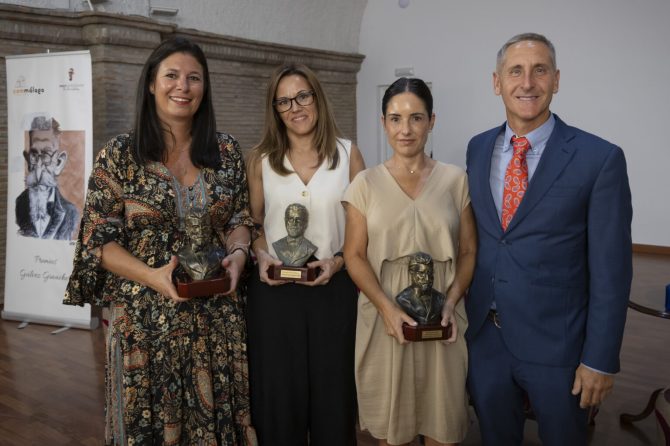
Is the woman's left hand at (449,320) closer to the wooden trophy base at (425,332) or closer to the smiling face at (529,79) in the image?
the wooden trophy base at (425,332)

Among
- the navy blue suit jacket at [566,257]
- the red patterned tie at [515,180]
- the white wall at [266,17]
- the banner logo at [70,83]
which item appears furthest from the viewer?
the white wall at [266,17]

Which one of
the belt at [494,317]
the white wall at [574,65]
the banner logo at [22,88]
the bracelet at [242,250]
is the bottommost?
the belt at [494,317]

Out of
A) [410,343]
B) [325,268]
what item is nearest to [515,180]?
[410,343]

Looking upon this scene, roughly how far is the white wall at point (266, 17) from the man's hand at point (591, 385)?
7.34 meters

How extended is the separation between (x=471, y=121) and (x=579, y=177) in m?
9.73

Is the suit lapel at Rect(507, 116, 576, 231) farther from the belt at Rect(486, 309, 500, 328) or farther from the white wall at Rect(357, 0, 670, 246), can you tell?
the white wall at Rect(357, 0, 670, 246)

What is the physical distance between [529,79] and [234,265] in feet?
4.41

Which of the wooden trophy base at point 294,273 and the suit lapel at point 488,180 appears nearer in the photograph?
the suit lapel at point 488,180

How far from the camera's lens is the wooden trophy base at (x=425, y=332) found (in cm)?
215

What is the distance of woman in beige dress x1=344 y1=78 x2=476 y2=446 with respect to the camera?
2.30 meters

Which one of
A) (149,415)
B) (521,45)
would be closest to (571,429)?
(521,45)

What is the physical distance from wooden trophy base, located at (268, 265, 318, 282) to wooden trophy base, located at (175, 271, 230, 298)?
22 cm

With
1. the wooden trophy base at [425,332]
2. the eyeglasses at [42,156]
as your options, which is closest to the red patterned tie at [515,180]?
the wooden trophy base at [425,332]

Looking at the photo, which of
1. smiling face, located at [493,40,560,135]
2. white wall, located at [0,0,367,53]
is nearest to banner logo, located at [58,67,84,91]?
white wall, located at [0,0,367,53]
